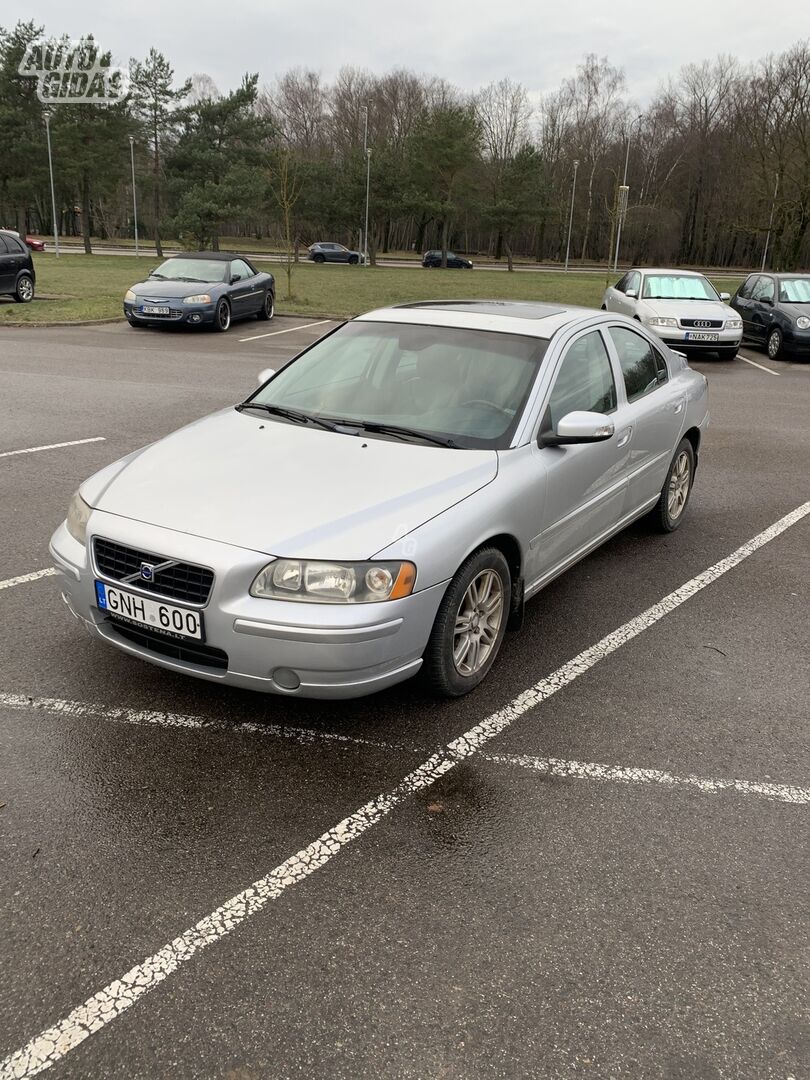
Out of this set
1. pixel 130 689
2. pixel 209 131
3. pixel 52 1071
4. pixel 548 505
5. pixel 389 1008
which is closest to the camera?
pixel 52 1071

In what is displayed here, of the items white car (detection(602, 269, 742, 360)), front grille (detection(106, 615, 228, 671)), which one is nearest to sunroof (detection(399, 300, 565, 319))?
front grille (detection(106, 615, 228, 671))

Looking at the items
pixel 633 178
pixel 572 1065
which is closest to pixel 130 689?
pixel 572 1065

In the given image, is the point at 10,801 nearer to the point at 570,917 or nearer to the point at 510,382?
the point at 570,917

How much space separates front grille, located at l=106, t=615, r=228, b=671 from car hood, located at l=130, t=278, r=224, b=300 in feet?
47.7

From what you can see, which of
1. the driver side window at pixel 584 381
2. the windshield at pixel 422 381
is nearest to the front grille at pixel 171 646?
the windshield at pixel 422 381

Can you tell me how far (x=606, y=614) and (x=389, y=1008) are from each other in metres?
2.94

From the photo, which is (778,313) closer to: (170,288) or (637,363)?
(170,288)

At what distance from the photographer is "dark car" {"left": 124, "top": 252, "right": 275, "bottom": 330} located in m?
16.7

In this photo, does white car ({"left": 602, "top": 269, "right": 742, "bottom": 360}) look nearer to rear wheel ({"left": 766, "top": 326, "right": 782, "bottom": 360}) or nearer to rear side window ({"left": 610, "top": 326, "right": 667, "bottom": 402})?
rear wheel ({"left": 766, "top": 326, "right": 782, "bottom": 360})

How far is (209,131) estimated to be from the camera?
4838cm

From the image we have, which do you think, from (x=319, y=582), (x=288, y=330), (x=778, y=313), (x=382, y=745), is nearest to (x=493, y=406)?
(x=319, y=582)

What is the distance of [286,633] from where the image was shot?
3.11m

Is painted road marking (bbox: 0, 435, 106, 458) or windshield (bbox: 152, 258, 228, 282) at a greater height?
windshield (bbox: 152, 258, 228, 282)

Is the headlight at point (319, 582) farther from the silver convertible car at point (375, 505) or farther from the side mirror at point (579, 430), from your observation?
the side mirror at point (579, 430)
